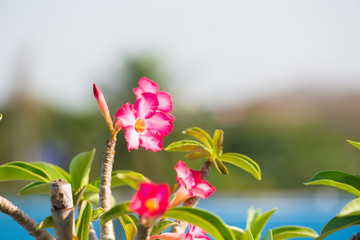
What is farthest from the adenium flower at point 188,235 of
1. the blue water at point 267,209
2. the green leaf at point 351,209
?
the blue water at point 267,209

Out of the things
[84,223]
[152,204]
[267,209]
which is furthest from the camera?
[267,209]

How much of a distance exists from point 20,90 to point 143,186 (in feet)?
33.2

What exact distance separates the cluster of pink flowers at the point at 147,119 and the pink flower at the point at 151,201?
0.48ft

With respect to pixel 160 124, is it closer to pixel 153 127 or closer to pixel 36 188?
pixel 153 127

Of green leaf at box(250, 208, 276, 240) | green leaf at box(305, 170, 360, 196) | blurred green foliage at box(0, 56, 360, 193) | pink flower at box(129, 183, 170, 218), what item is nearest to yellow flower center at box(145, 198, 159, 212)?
pink flower at box(129, 183, 170, 218)

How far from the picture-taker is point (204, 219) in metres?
0.43

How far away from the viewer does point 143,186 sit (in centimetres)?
40

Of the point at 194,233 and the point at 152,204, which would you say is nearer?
the point at 152,204

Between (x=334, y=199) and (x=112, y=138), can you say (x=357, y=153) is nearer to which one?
(x=334, y=199)

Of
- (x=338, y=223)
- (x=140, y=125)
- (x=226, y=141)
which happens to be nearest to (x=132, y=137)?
(x=140, y=125)

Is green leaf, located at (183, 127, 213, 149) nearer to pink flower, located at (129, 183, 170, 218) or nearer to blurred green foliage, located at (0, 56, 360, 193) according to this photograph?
pink flower, located at (129, 183, 170, 218)

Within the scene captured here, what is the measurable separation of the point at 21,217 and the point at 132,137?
16cm

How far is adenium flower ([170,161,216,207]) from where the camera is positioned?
0.48 meters

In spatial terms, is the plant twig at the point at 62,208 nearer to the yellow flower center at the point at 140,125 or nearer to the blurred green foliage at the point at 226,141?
the yellow flower center at the point at 140,125
